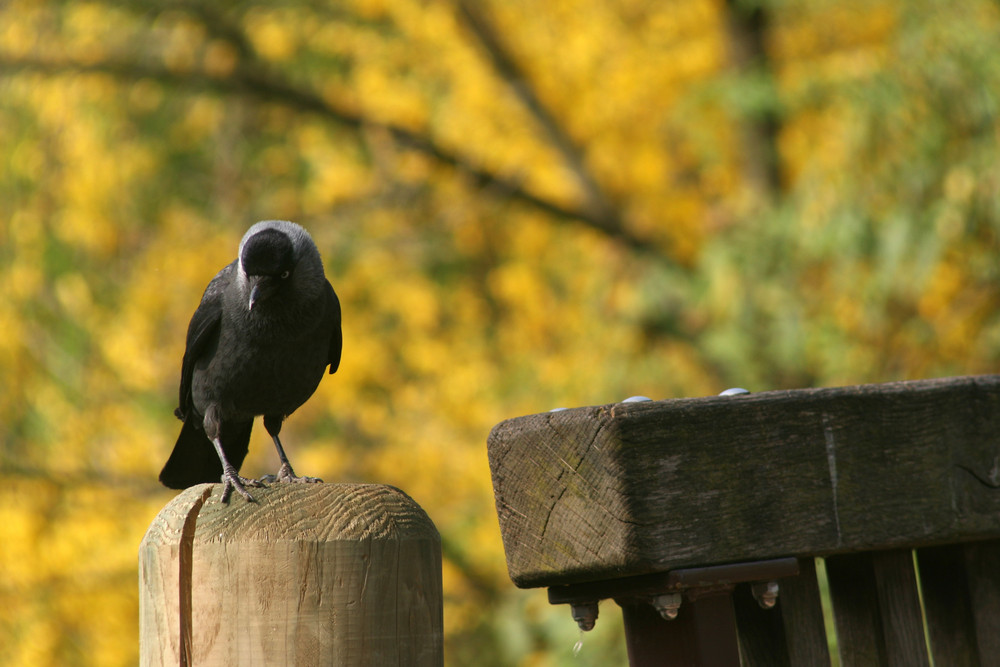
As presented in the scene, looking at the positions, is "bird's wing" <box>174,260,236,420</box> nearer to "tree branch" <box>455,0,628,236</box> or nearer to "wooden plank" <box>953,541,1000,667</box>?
"wooden plank" <box>953,541,1000,667</box>

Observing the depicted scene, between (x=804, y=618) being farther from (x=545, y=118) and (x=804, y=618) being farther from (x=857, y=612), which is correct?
(x=545, y=118)

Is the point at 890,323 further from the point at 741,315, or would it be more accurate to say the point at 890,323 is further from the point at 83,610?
the point at 83,610

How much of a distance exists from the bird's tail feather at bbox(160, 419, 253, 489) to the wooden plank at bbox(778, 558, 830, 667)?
1896 millimetres

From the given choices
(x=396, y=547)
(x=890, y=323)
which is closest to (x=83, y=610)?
(x=890, y=323)

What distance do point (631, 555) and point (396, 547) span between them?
0.31 meters

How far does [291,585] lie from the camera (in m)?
1.31

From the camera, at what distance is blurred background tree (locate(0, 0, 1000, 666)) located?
6.54 meters

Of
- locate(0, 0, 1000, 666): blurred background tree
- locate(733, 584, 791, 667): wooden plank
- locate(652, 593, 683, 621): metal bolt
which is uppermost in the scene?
locate(0, 0, 1000, 666): blurred background tree

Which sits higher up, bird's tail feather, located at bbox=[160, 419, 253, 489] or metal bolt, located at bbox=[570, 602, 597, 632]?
bird's tail feather, located at bbox=[160, 419, 253, 489]

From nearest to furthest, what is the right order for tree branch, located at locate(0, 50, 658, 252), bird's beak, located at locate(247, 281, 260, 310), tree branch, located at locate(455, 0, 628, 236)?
bird's beak, located at locate(247, 281, 260, 310) < tree branch, located at locate(0, 50, 658, 252) < tree branch, located at locate(455, 0, 628, 236)

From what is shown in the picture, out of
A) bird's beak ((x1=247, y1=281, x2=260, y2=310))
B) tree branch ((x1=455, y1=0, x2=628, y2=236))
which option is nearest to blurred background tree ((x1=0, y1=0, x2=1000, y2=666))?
tree branch ((x1=455, y1=0, x2=628, y2=236))

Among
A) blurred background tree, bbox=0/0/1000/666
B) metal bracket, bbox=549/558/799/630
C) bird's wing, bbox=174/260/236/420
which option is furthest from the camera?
blurred background tree, bbox=0/0/1000/666

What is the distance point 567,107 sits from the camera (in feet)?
23.6

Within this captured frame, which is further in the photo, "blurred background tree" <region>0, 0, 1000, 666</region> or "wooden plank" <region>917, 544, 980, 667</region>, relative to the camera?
"blurred background tree" <region>0, 0, 1000, 666</region>
